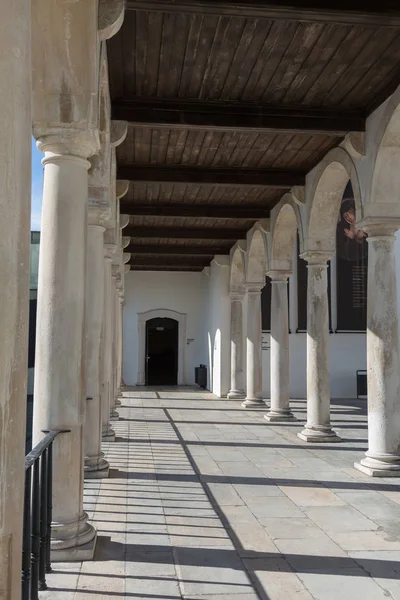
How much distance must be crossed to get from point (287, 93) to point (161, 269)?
564 inches

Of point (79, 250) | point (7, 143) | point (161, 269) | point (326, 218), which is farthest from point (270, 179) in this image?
point (161, 269)

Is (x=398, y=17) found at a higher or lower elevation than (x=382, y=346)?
higher

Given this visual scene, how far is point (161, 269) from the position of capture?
20.7 metres

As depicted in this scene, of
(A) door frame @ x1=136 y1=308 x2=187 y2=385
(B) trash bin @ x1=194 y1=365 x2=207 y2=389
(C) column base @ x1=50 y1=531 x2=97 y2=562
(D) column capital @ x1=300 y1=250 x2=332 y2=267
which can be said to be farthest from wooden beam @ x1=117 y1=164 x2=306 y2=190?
(A) door frame @ x1=136 y1=308 x2=187 y2=385

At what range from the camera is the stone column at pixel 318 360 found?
9.07 metres

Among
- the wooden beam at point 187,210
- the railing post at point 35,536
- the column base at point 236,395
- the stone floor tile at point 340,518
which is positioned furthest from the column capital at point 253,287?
the railing post at point 35,536

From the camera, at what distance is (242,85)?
6363 mm

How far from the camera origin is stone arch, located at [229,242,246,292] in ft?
49.2

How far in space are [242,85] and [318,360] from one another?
447 cm

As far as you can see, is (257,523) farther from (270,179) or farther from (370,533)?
(270,179)

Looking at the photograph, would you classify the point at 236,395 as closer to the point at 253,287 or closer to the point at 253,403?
the point at 253,403

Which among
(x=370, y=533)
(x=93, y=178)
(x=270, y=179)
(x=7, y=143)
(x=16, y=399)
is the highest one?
(x=270, y=179)

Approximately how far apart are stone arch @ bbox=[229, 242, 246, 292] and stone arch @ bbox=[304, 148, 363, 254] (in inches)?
201

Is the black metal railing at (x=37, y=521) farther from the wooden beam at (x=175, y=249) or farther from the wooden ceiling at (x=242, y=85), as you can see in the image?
the wooden beam at (x=175, y=249)
